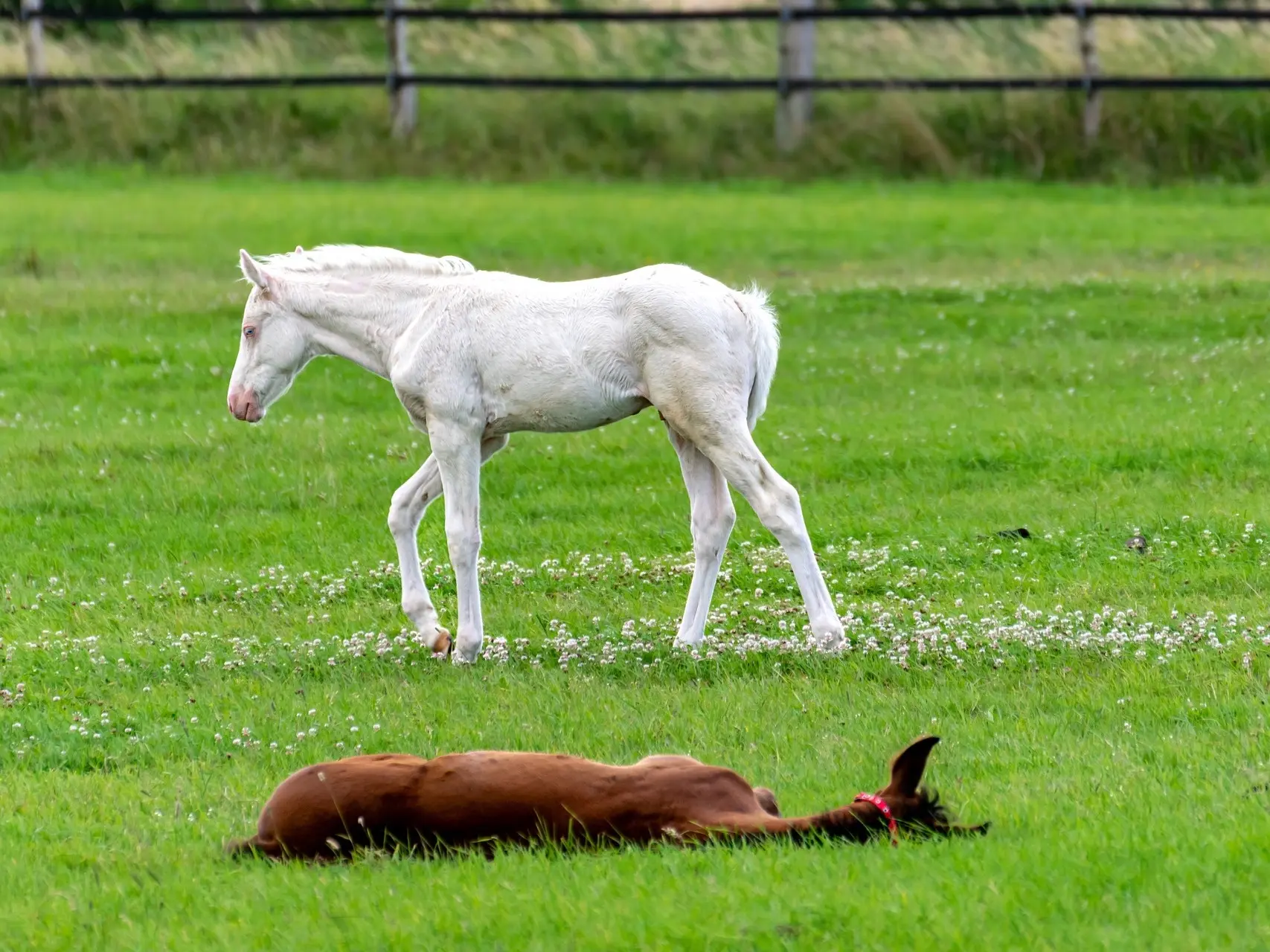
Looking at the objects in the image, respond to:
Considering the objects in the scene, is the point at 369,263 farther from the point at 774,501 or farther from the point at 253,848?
the point at 253,848

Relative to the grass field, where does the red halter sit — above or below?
above

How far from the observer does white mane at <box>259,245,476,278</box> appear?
336 inches

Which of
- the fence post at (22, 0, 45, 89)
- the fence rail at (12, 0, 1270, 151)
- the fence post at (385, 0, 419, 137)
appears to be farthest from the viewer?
the fence post at (22, 0, 45, 89)

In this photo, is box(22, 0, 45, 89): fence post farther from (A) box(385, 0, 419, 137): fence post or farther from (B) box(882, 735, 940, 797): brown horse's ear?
(B) box(882, 735, 940, 797): brown horse's ear

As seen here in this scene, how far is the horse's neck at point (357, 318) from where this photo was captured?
27.7ft

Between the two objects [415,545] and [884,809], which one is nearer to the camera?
[884,809]

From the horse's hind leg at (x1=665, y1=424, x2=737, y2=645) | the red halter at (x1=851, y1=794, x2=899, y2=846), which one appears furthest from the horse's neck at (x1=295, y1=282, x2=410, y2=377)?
the red halter at (x1=851, y1=794, x2=899, y2=846)

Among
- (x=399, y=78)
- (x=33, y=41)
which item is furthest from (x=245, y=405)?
(x=33, y=41)

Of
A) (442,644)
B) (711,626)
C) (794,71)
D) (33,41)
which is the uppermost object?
(33,41)

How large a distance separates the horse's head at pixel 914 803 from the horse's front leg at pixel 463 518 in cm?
311

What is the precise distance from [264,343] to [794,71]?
20.8 metres

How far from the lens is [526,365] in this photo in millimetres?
8102

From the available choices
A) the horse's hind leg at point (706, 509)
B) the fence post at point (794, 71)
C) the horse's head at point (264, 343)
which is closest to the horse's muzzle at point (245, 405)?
the horse's head at point (264, 343)

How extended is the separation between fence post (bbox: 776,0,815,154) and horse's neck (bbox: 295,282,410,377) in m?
20.1
